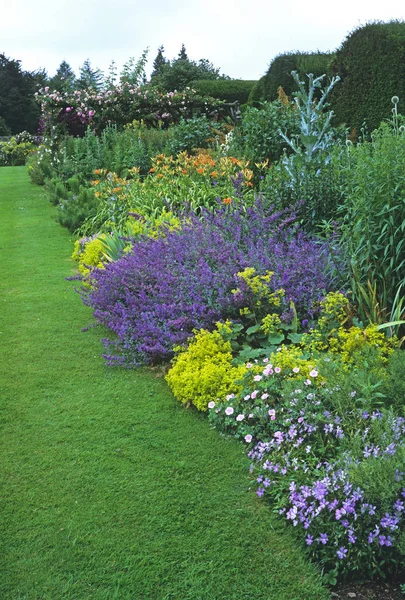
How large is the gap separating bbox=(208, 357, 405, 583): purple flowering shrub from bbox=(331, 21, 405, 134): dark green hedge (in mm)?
6900

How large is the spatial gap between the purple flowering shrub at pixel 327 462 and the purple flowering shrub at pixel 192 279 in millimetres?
898

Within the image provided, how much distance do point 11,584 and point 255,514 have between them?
107cm

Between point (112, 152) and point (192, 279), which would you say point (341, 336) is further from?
point (112, 152)

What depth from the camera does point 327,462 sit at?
2533 millimetres

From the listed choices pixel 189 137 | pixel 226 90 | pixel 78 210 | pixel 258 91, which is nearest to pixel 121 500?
pixel 78 210

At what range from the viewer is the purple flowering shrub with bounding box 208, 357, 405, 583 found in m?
2.17

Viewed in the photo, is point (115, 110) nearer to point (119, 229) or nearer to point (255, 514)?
point (119, 229)

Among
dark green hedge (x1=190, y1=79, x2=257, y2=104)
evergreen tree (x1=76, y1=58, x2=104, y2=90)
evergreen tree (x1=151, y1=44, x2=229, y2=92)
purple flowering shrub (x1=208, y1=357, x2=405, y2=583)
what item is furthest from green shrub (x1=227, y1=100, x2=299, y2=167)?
evergreen tree (x1=151, y1=44, x2=229, y2=92)

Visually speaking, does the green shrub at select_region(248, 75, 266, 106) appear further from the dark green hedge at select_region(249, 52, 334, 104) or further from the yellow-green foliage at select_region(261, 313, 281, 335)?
the yellow-green foliage at select_region(261, 313, 281, 335)

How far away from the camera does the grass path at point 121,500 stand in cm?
220

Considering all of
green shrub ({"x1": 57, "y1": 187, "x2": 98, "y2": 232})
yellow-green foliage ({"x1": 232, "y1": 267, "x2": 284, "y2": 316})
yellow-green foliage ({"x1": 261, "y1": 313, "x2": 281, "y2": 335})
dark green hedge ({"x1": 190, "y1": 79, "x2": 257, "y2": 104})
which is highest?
dark green hedge ({"x1": 190, "y1": 79, "x2": 257, "y2": 104})

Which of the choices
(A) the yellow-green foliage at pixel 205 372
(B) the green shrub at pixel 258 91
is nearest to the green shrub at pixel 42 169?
(B) the green shrub at pixel 258 91

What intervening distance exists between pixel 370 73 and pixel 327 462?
8.13 meters

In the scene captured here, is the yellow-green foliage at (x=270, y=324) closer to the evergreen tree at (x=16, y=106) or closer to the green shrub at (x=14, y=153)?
the green shrub at (x=14, y=153)
